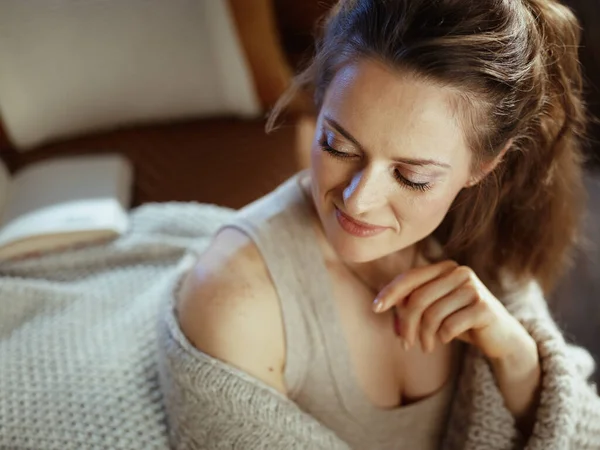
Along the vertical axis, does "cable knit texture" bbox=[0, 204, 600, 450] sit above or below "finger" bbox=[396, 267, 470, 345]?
below

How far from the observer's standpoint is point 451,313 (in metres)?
0.84

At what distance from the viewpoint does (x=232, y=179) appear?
1.37 meters

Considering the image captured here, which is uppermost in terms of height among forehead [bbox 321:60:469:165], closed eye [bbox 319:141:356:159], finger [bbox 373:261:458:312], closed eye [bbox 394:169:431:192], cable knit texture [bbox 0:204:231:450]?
forehead [bbox 321:60:469:165]

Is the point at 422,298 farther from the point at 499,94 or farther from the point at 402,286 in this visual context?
the point at 499,94

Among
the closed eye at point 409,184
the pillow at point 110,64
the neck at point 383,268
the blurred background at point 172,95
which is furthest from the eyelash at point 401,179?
the pillow at point 110,64

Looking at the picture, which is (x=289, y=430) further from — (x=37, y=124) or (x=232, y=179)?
(x=37, y=124)

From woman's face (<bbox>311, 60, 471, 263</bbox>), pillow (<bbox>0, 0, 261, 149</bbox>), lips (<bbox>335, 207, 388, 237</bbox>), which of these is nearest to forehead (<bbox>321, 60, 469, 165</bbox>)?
woman's face (<bbox>311, 60, 471, 263</bbox>)

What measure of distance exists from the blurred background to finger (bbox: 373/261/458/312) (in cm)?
56

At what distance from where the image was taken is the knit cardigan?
2.61ft

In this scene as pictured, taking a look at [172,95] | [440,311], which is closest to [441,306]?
[440,311]

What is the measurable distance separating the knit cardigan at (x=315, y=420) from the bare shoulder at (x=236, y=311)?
0.02 m

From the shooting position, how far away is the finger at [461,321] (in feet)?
2.72

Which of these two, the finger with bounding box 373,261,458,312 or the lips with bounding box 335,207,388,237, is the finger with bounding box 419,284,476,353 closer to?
the finger with bounding box 373,261,458,312

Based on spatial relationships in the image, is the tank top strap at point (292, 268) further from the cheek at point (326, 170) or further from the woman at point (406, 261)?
the cheek at point (326, 170)
